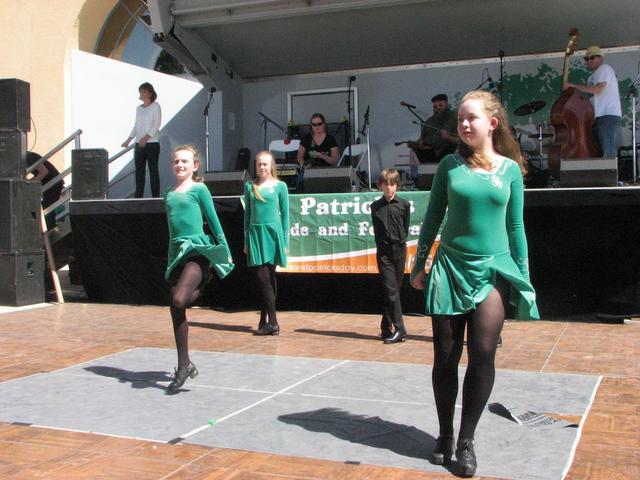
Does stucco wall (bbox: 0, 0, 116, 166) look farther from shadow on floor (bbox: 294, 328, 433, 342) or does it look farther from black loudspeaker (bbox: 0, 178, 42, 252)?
shadow on floor (bbox: 294, 328, 433, 342)

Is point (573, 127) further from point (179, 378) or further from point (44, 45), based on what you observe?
point (44, 45)

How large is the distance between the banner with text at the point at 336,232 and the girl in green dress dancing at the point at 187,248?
3.70 metres

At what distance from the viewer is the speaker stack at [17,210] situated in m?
10.2

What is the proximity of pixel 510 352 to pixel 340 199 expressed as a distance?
10.7 ft

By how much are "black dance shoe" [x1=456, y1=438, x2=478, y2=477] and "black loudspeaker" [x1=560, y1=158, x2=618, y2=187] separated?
5.42 metres

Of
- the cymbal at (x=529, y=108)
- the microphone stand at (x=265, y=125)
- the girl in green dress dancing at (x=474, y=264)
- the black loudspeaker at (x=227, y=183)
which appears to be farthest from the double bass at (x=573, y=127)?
the girl in green dress dancing at (x=474, y=264)

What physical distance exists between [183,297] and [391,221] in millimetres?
2664

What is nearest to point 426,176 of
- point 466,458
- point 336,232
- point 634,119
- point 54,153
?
point 336,232

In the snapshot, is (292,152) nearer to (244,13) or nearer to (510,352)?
(244,13)

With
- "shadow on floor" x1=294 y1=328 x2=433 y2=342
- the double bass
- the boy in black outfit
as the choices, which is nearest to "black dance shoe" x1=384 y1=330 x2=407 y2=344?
the boy in black outfit

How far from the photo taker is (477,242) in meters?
3.56

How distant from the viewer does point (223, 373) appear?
5934mm

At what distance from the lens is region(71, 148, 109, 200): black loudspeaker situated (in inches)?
414

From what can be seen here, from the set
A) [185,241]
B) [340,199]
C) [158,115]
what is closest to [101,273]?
[158,115]
